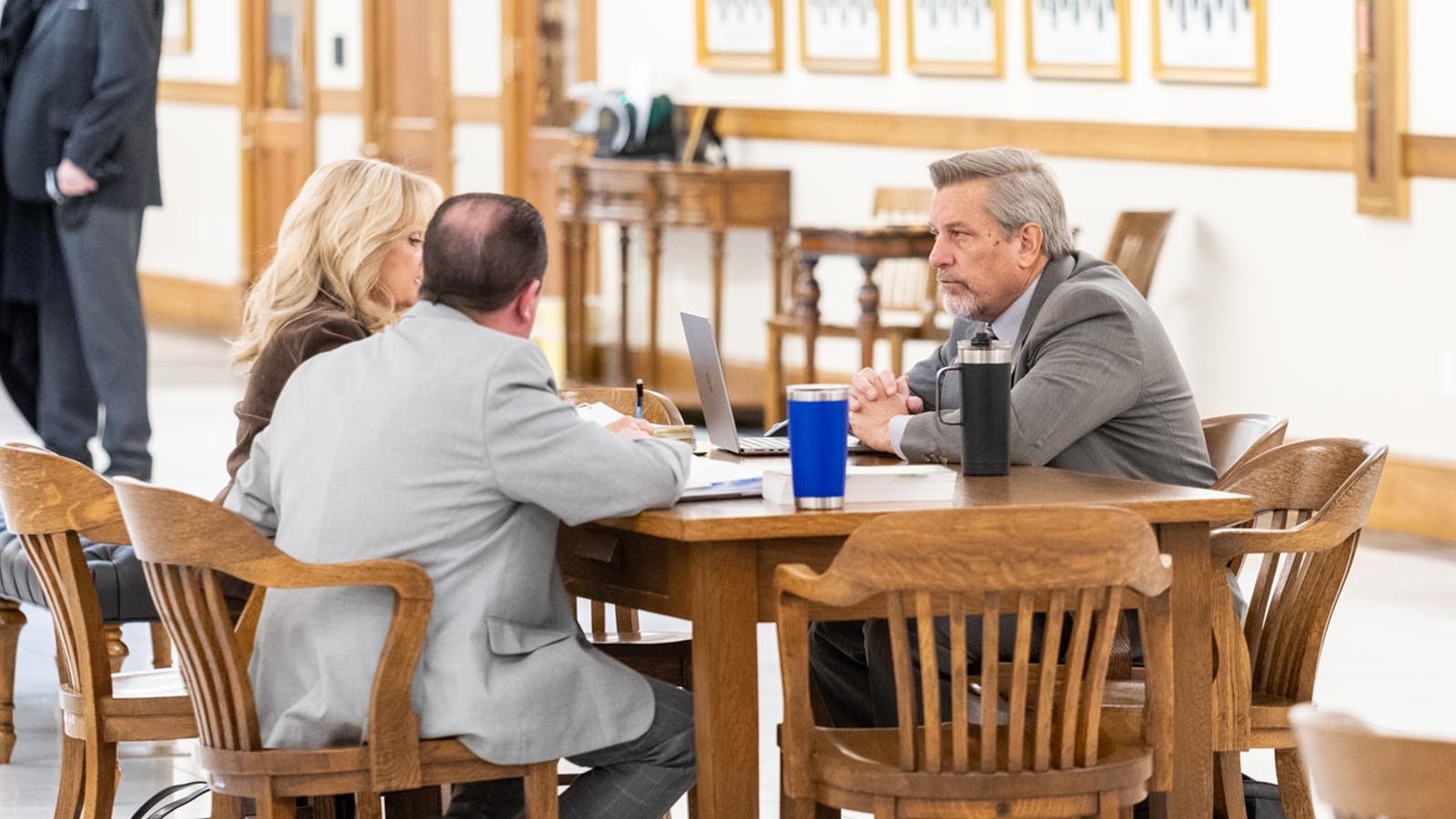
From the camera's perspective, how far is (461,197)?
321cm

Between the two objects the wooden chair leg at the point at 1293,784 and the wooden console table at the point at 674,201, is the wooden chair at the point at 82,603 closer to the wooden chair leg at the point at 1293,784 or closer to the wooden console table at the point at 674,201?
the wooden chair leg at the point at 1293,784

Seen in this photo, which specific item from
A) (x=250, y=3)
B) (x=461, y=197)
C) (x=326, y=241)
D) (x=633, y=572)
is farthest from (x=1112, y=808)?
(x=250, y=3)

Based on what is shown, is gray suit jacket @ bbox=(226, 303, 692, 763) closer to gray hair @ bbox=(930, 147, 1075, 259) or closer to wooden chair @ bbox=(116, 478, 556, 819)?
wooden chair @ bbox=(116, 478, 556, 819)

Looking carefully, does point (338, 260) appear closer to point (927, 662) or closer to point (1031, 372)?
point (1031, 372)

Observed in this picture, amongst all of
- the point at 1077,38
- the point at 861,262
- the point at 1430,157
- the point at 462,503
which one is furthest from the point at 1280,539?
the point at 1077,38

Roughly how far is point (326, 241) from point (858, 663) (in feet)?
3.77

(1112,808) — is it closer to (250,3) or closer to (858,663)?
(858,663)

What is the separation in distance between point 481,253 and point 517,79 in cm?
799

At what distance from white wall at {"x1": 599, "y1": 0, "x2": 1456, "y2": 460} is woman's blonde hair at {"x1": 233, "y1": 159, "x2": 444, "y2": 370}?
4.12m

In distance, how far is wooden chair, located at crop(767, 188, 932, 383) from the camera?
27.8 ft

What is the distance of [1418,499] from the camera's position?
724 cm

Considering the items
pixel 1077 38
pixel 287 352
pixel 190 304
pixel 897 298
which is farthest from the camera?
pixel 190 304

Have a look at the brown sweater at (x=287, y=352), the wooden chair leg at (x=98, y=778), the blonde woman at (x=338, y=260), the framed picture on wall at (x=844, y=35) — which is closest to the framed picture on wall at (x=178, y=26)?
the framed picture on wall at (x=844, y=35)

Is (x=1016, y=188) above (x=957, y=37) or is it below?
below
